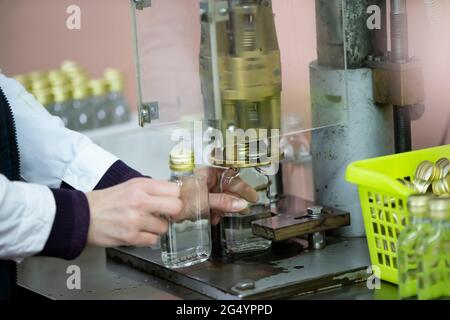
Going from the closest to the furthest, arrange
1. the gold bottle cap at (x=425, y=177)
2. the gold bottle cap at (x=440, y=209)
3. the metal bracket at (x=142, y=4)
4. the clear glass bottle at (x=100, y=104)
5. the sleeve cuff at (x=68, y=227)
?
the gold bottle cap at (x=440, y=209), the sleeve cuff at (x=68, y=227), the gold bottle cap at (x=425, y=177), the metal bracket at (x=142, y=4), the clear glass bottle at (x=100, y=104)

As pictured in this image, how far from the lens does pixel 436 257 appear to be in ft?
4.48

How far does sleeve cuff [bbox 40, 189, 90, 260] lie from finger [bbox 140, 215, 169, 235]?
0.09 metres

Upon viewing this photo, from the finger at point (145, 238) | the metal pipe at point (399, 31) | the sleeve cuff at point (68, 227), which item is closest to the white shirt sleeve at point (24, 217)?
the sleeve cuff at point (68, 227)

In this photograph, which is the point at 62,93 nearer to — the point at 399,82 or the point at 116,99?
the point at 116,99

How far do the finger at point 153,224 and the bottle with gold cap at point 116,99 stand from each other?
1609mm

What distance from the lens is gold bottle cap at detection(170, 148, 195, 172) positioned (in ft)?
5.07

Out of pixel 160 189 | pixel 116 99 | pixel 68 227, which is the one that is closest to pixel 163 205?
pixel 160 189

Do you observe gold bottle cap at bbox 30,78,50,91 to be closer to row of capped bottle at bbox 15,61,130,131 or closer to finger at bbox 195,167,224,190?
row of capped bottle at bbox 15,61,130,131

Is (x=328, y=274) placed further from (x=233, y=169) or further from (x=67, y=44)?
(x=67, y=44)

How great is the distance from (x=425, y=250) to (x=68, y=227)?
0.55 meters

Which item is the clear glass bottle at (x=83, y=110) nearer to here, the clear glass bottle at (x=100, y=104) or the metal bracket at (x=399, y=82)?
the clear glass bottle at (x=100, y=104)

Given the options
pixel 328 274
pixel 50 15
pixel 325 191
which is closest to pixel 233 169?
pixel 325 191

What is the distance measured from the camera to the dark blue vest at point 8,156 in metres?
1.67
